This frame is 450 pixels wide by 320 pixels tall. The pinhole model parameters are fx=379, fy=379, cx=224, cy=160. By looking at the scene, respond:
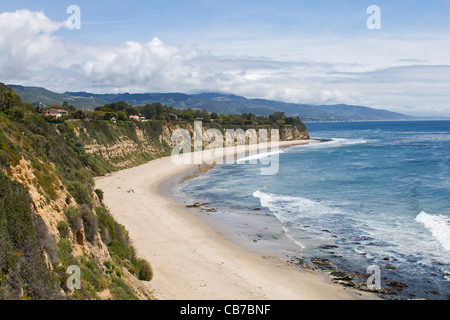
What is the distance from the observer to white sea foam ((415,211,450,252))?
23188 millimetres

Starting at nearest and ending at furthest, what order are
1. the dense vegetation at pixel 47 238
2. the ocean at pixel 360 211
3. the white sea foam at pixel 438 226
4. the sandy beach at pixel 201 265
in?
1. the dense vegetation at pixel 47 238
2. the sandy beach at pixel 201 265
3. the ocean at pixel 360 211
4. the white sea foam at pixel 438 226

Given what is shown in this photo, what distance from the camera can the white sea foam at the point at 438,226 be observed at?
23188 millimetres

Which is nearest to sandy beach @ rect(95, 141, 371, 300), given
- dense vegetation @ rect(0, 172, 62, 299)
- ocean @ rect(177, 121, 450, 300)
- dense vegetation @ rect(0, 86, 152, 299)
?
dense vegetation @ rect(0, 86, 152, 299)

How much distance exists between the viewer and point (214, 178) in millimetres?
49906

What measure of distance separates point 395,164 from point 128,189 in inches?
1593

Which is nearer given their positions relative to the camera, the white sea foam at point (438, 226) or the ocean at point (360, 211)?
the ocean at point (360, 211)

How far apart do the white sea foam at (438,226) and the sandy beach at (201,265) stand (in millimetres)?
9829

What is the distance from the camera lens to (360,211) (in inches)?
1214

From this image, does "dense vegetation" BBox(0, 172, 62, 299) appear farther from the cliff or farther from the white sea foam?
the white sea foam

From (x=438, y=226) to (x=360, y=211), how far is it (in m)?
6.15

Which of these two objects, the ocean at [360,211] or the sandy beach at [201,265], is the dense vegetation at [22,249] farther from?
the ocean at [360,211]

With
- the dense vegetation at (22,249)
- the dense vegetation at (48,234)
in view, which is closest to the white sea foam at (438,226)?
the dense vegetation at (48,234)
